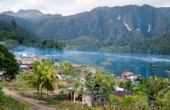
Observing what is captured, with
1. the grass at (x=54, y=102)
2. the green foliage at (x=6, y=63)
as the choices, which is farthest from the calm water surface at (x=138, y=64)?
the green foliage at (x=6, y=63)

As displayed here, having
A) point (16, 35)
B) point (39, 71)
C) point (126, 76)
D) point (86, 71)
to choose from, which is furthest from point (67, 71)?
point (16, 35)

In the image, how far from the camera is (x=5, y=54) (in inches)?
389

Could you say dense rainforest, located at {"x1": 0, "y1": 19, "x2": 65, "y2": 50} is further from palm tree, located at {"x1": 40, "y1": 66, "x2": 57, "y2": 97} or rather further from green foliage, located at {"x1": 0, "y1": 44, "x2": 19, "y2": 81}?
green foliage, located at {"x1": 0, "y1": 44, "x2": 19, "y2": 81}

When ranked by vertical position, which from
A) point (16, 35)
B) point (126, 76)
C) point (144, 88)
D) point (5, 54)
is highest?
point (16, 35)

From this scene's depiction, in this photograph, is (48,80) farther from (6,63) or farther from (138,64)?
(138,64)

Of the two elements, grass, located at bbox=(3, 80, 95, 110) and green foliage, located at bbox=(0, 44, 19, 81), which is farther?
green foliage, located at bbox=(0, 44, 19, 81)

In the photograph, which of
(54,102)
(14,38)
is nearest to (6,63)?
(54,102)

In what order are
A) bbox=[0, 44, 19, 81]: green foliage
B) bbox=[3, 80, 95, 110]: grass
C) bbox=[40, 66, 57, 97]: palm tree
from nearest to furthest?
1. bbox=[3, 80, 95, 110]: grass
2. bbox=[0, 44, 19, 81]: green foliage
3. bbox=[40, 66, 57, 97]: palm tree

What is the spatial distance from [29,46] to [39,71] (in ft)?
210

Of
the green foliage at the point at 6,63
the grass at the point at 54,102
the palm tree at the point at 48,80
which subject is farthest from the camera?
the palm tree at the point at 48,80

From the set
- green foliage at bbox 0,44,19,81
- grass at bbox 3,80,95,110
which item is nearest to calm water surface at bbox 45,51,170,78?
grass at bbox 3,80,95,110

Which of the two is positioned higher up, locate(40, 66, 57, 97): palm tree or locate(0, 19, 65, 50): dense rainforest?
locate(0, 19, 65, 50): dense rainforest

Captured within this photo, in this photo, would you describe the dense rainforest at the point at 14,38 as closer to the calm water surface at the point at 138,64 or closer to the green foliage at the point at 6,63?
the calm water surface at the point at 138,64

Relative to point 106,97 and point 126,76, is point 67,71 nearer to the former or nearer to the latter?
point 106,97
